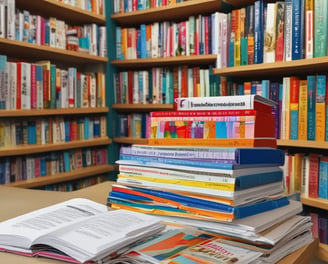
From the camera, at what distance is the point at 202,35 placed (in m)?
2.32

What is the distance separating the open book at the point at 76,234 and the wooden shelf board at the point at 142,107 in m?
1.76

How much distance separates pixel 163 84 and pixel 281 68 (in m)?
0.98

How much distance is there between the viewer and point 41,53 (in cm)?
235

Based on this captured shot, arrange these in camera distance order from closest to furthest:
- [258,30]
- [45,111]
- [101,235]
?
[101,235]
[258,30]
[45,111]

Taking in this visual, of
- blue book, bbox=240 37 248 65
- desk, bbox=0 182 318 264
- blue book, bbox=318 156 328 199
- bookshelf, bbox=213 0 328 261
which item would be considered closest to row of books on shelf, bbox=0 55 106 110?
desk, bbox=0 182 318 264

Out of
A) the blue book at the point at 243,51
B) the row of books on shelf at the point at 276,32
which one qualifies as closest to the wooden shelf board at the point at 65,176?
the row of books on shelf at the point at 276,32

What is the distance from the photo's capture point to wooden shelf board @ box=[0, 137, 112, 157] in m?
2.02

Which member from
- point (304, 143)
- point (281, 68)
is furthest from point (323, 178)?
point (281, 68)

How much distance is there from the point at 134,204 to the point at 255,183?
30 cm

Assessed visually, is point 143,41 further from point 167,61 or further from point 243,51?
point 243,51

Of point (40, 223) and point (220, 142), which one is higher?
point (220, 142)

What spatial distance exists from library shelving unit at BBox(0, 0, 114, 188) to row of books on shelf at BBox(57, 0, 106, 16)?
0.05 meters

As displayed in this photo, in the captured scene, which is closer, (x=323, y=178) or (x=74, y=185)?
(x=323, y=178)

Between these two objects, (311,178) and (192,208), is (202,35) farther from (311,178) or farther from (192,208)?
(192,208)
